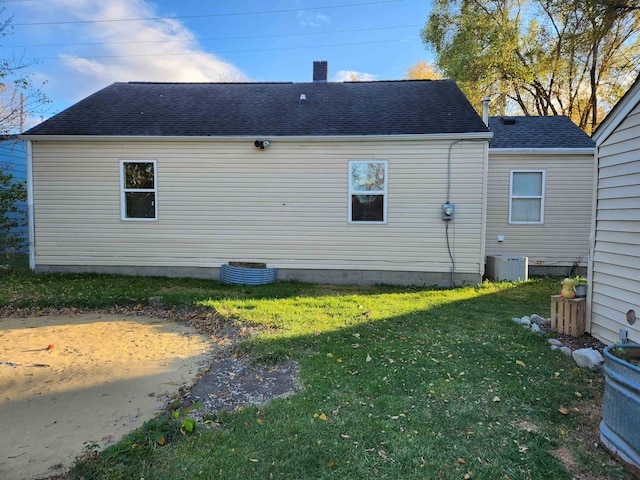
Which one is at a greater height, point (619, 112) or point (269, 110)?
point (269, 110)

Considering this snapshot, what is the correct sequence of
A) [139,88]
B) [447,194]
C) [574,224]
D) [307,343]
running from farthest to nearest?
[139,88] → [574,224] → [447,194] → [307,343]

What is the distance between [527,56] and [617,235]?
55.2ft

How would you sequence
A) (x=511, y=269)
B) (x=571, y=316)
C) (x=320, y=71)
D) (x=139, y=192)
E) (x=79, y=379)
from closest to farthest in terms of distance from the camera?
(x=79, y=379)
(x=571, y=316)
(x=139, y=192)
(x=511, y=269)
(x=320, y=71)

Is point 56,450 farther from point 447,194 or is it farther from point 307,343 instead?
point 447,194

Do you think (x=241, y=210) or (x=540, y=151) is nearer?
(x=241, y=210)

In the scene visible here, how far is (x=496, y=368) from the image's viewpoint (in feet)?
12.6

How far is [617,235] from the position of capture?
169 inches

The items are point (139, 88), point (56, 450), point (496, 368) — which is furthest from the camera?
point (139, 88)

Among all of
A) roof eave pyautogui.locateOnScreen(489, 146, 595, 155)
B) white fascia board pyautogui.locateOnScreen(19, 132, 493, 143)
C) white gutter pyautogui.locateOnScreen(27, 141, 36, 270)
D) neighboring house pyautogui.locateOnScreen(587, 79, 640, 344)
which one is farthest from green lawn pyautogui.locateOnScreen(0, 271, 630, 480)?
white gutter pyautogui.locateOnScreen(27, 141, 36, 270)

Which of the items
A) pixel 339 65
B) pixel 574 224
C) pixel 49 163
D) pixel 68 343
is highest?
pixel 339 65

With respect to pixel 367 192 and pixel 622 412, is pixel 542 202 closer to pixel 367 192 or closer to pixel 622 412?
pixel 367 192

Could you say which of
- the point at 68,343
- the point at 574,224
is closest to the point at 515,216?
the point at 574,224

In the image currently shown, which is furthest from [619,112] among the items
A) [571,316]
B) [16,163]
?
[16,163]

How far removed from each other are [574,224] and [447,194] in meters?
4.06
